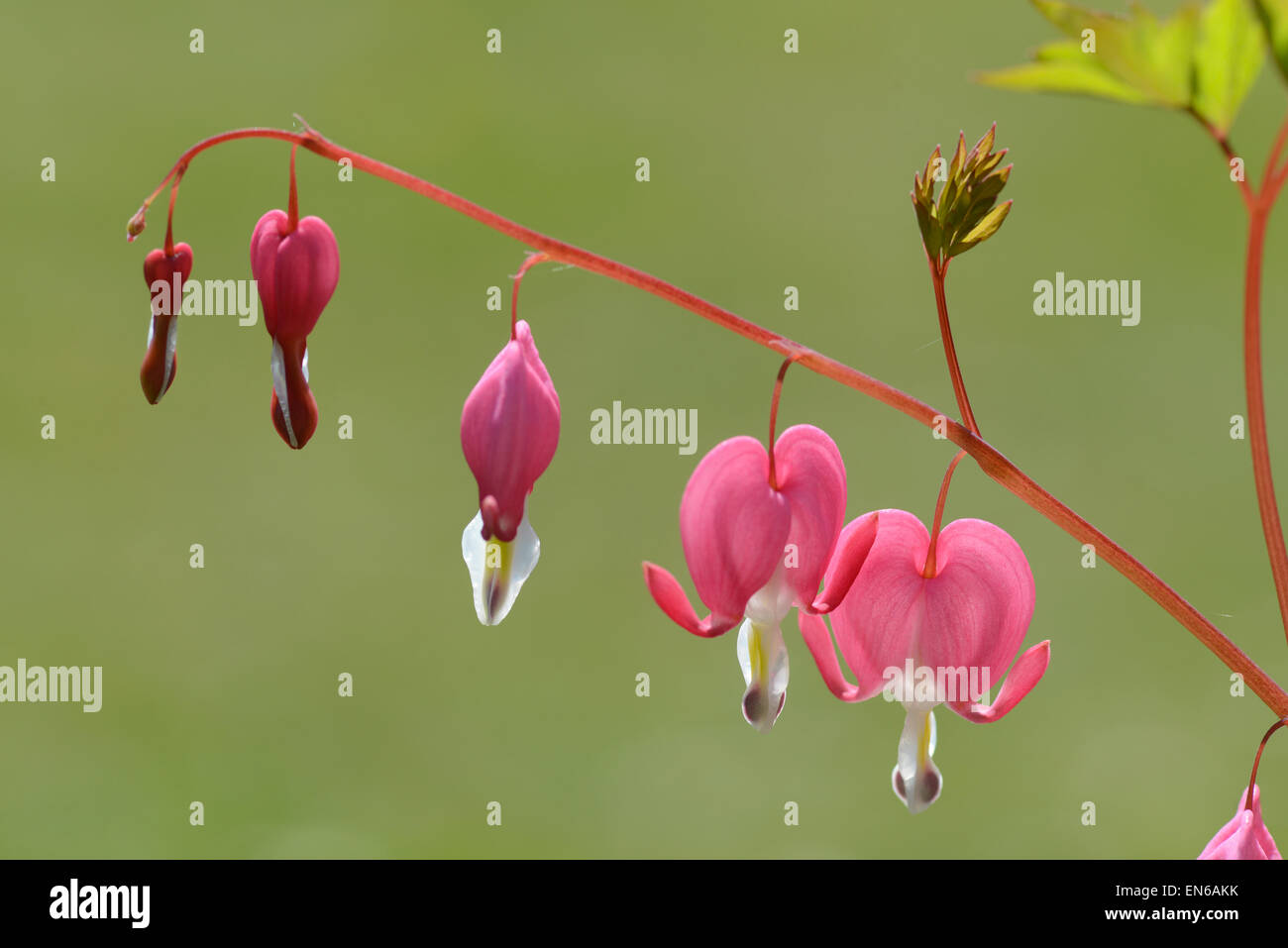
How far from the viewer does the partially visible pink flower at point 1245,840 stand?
0.60 metres

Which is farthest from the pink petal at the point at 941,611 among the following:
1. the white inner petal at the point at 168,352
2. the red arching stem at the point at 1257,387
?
the white inner petal at the point at 168,352

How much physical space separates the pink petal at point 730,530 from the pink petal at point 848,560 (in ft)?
0.09

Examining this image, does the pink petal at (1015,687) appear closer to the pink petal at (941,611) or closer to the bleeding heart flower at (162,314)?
the pink petal at (941,611)

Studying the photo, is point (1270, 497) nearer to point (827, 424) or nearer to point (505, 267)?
point (827, 424)

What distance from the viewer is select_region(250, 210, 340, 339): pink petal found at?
65 cm

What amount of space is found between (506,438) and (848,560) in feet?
0.55

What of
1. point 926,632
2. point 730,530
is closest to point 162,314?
point 730,530

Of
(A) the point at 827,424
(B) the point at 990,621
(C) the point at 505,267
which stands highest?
(C) the point at 505,267

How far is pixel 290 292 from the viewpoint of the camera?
2.16 feet

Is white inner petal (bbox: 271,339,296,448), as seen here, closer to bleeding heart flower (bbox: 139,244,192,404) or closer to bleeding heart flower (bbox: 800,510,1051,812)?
bleeding heart flower (bbox: 139,244,192,404)

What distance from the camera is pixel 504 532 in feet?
1.99

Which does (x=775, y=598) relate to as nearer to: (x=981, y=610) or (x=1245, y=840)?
(x=981, y=610)
